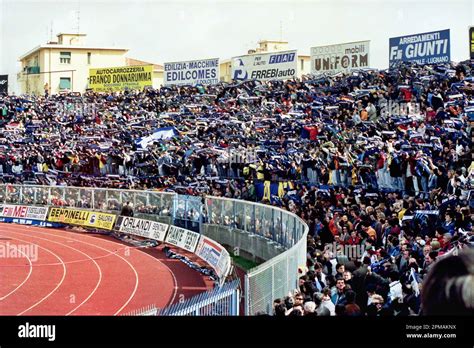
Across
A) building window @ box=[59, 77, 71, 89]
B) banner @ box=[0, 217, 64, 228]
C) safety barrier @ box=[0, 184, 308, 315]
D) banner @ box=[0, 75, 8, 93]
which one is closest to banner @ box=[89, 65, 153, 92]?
building window @ box=[59, 77, 71, 89]

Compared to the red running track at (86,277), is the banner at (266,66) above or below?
above

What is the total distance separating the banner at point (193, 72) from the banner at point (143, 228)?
1191 cm

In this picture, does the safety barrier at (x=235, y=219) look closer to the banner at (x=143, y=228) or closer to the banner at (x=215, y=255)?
the banner at (x=215, y=255)

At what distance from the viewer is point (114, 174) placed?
76.7 ft

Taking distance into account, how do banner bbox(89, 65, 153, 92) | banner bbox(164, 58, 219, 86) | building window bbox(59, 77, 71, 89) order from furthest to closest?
building window bbox(59, 77, 71, 89) → banner bbox(89, 65, 153, 92) → banner bbox(164, 58, 219, 86)

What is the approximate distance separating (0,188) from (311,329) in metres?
22.6

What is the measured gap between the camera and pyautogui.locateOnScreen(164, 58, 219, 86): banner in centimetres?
3228

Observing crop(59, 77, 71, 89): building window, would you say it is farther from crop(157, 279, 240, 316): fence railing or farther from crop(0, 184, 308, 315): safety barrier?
crop(157, 279, 240, 316): fence railing

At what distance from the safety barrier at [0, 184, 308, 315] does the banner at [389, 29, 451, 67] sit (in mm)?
9283

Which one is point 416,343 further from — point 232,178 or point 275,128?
point 275,128

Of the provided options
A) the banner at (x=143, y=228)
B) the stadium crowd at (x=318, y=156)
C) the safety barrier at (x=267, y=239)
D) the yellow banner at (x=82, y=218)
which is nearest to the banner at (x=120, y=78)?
the stadium crowd at (x=318, y=156)

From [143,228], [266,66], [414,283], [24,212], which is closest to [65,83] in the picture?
[266,66]

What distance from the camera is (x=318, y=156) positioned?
51.7 feet

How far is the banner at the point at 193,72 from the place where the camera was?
3228 cm
